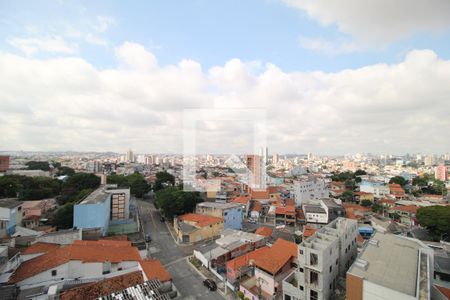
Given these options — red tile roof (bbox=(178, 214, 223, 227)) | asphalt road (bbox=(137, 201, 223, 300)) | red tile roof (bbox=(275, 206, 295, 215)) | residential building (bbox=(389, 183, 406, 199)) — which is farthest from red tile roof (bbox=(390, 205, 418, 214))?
asphalt road (bbox=(137, 201, 223, 300))

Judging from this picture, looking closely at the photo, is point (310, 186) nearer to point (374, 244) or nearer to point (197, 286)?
point (374, 244)

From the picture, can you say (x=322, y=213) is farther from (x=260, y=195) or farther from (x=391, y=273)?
(x=391, y=273)

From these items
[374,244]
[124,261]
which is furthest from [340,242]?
[124,261]

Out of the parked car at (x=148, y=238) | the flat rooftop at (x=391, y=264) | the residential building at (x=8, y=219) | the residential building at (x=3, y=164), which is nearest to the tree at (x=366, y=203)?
the flat rooftop at (x=391, y=264)

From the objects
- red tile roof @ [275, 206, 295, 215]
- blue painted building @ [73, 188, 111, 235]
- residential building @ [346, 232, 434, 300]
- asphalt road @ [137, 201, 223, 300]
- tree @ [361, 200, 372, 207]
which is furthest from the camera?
tree @ [361, 200, 372, 207]

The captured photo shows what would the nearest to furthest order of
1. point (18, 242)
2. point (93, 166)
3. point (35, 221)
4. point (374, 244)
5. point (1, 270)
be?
point (1, 270) < point (374, 244) < point (18, 242) < point (35, 221) < point (93, 166)

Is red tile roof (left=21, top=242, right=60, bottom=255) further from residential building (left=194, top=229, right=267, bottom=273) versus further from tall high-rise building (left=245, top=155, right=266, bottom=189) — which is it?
tall high-rise building (left=245, top=155, right=266, bottom=189)
